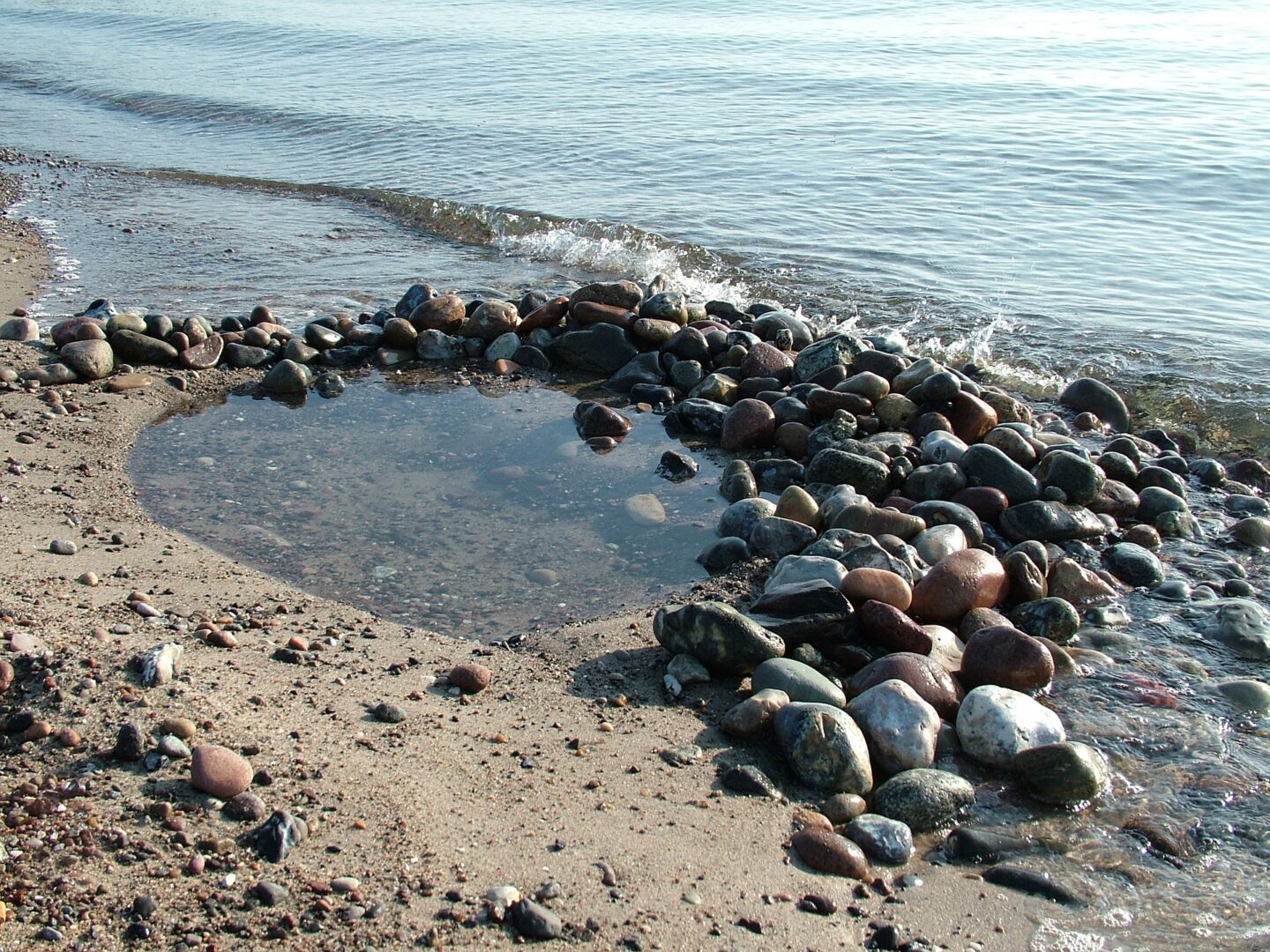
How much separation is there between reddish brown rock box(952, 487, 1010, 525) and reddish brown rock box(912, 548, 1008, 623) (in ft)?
2.81

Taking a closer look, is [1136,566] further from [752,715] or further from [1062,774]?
[752,715]

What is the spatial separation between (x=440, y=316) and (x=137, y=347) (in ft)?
6.91

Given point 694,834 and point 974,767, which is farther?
point 974,767

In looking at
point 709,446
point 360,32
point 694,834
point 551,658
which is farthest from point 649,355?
point 360,32

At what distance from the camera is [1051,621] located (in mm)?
4730

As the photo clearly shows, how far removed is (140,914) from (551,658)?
2.02 meters

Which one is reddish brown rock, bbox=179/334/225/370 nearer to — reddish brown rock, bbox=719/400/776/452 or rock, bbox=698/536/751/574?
reddish brown rock, bbox=719/400/776/452

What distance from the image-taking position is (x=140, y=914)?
2.58 meters

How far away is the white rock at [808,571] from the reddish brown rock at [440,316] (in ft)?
13.5

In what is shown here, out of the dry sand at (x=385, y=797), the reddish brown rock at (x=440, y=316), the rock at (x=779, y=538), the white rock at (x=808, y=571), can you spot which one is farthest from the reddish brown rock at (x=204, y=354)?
the white rock at (x=808, y=571)

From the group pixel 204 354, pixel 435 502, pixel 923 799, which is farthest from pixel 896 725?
pixel 204 354

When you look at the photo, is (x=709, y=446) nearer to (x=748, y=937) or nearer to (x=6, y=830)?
(x=748, y=937)

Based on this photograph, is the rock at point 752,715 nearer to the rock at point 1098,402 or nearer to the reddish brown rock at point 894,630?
the reddish brown rock at point 894,630

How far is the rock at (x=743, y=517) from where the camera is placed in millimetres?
5461
